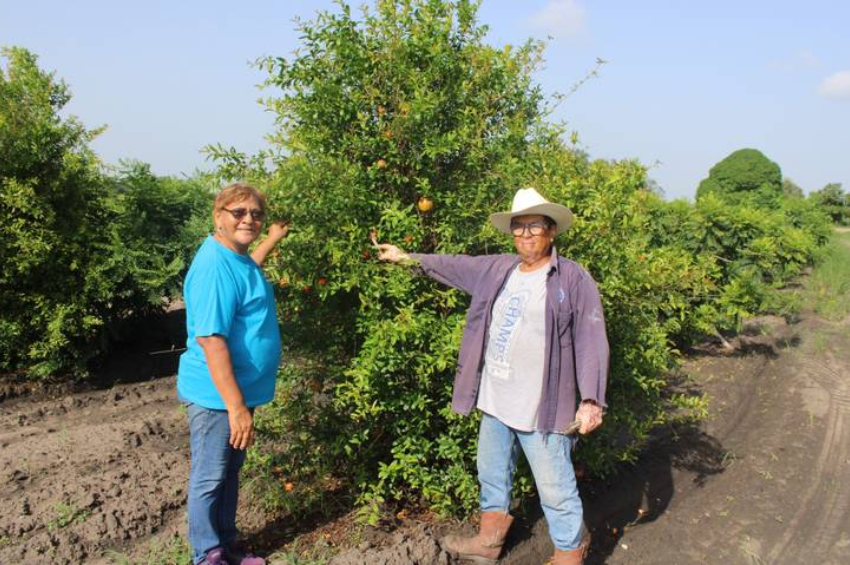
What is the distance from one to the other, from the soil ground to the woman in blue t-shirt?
1.87 feet

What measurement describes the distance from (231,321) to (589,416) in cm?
153

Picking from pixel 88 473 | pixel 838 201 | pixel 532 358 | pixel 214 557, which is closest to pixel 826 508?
pixel 532 358

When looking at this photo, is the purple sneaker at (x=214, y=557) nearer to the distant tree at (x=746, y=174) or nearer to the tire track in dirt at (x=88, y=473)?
the tire track in dirt at (x=88, y=473)

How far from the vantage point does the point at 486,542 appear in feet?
10.4

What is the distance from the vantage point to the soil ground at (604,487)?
3562 millimetres

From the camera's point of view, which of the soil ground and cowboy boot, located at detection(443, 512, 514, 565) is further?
the soil ground

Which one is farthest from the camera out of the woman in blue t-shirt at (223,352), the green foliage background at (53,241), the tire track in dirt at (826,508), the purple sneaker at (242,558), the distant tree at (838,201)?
the distant tree at (838,201)

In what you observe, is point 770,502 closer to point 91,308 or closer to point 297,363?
point 297,363

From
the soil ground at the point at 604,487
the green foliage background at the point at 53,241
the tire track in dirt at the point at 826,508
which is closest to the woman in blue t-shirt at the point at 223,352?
the soil ground at the point at 604,487

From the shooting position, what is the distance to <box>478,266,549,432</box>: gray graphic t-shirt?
2848mm

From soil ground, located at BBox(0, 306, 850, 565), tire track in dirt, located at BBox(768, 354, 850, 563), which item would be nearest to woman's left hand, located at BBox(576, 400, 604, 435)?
soil ground, located at BBox(0, 306, 850, 565)

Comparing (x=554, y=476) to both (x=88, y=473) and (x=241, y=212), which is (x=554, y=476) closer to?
(x=241, y=212)

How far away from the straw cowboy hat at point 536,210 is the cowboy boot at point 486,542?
141cm

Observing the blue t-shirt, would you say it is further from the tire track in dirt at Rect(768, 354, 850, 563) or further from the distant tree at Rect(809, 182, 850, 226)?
the distant tree at Rect(809, 182, 850, 226)
